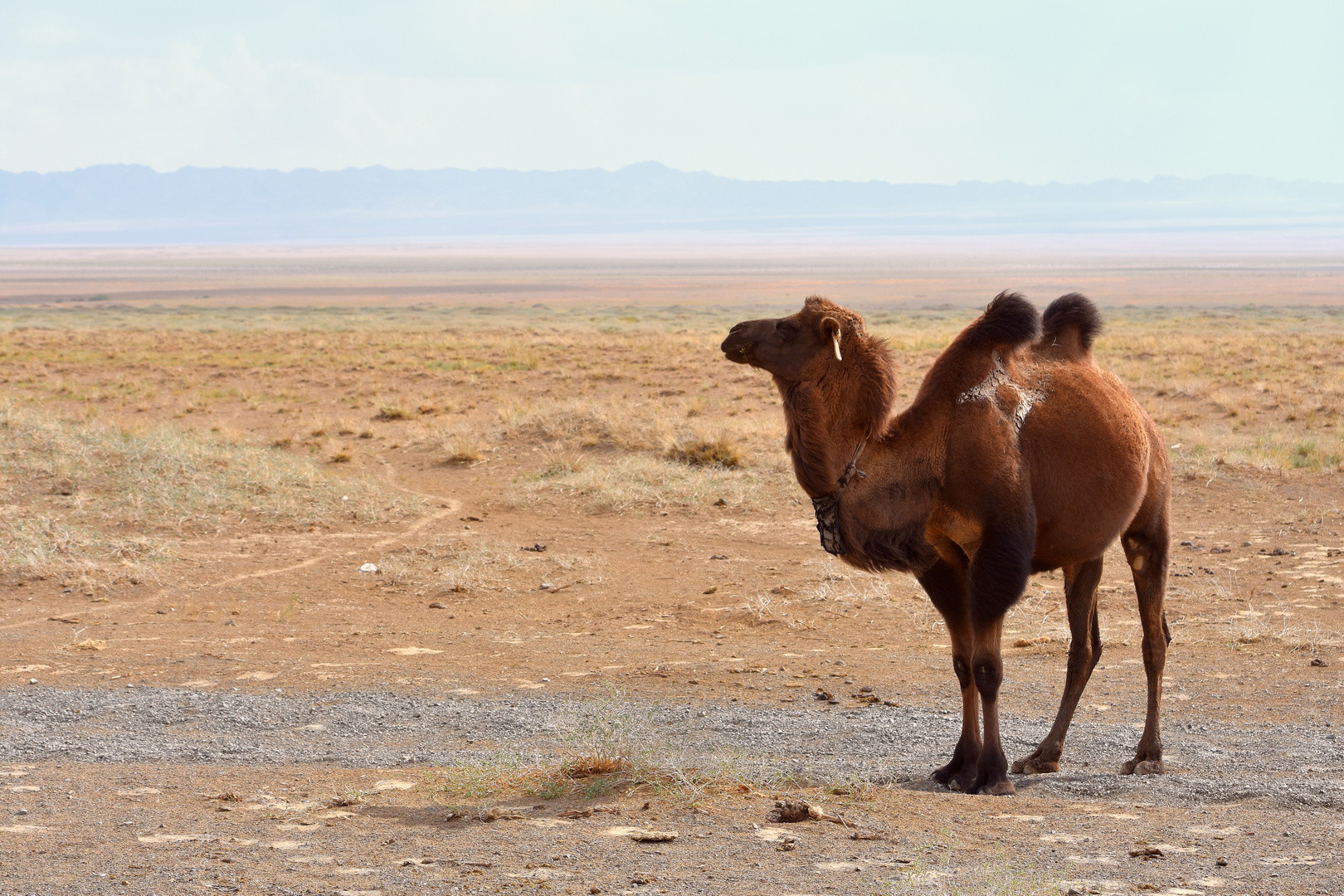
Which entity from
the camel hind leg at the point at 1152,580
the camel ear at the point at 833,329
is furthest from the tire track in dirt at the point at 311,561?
the camel hind leg at the point at 1152,580

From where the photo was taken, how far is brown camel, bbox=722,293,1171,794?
242 inches

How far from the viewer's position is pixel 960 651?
21.5 ft

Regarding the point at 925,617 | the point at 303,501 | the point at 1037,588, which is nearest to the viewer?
the point at 925,617

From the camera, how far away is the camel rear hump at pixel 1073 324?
718 cm

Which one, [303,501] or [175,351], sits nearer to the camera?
[303,501]

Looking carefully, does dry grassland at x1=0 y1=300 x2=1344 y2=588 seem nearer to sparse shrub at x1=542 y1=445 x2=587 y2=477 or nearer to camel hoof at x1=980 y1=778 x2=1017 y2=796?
sparse shrub at x1=542 y1=445 x2=587 y2=477

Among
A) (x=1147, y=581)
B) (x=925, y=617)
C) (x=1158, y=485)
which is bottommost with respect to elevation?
(x=925, y=617)

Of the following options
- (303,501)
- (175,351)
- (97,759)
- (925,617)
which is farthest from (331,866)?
(175,351)

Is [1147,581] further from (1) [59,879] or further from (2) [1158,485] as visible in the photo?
(1) [59,879]

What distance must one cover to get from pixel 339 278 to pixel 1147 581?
17597cm

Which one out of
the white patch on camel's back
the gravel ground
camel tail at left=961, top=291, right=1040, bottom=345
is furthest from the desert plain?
camel tail at left=961, top=291, right=1040, bottom=345

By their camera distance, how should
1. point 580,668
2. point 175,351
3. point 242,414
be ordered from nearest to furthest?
point 580,668 → point 242,414 → point 175,351

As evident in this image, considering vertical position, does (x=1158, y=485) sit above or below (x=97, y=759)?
above

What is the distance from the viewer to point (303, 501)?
1538 centimetres
